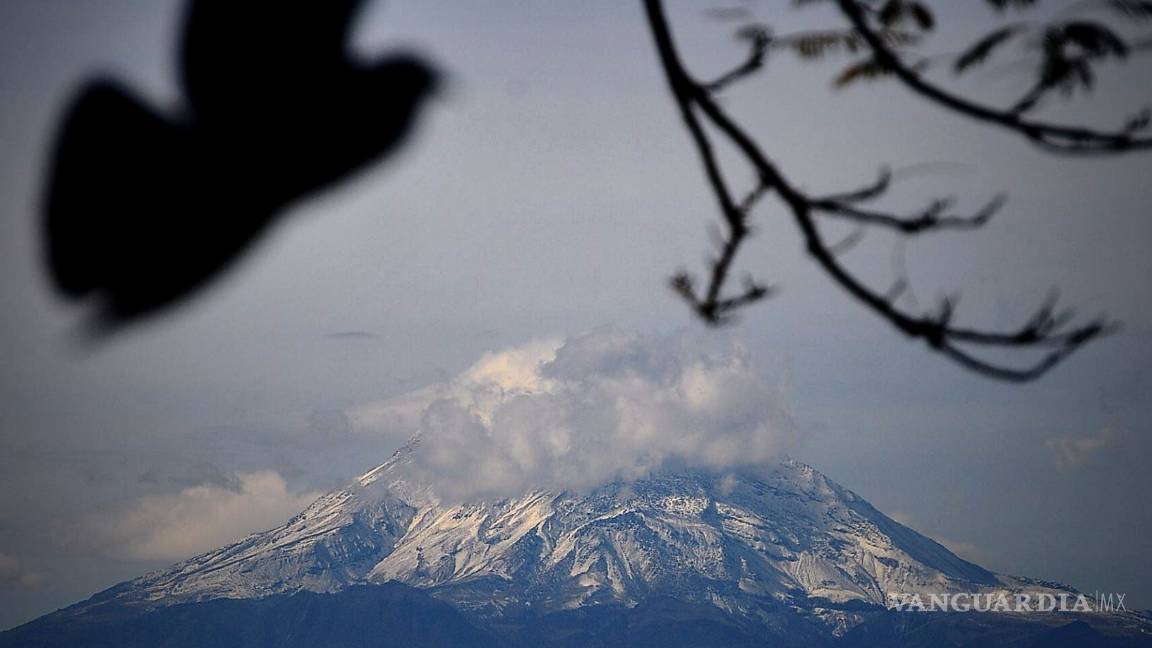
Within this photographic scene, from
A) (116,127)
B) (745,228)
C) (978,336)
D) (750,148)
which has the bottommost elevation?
(978,336)

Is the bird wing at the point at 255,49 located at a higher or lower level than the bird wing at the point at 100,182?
higher

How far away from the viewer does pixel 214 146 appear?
1.62 m

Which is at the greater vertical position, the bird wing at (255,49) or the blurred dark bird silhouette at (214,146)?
the bird wing at (255,49)

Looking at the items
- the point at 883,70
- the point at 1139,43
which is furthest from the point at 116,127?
the point at 1139,43

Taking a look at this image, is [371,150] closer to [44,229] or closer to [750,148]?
[44,229]

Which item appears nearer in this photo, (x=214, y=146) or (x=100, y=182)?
(x=100, y=182)

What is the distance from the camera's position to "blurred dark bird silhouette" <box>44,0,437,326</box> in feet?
4.80

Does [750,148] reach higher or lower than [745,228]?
higher

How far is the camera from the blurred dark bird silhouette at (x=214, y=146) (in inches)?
57.6

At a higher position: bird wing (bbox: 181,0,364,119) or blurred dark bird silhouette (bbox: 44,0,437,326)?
bird wing (bbox: 181,0,364,119)

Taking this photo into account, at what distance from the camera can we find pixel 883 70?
3021 millimetres

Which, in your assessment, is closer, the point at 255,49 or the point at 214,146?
the point at 255,49

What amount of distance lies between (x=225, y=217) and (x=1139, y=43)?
2229mm

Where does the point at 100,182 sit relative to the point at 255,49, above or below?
below
